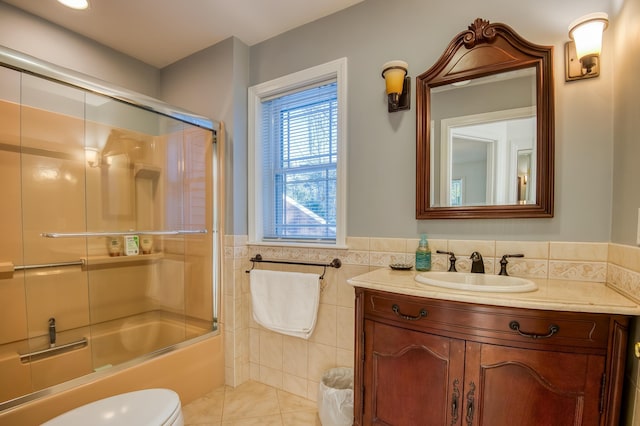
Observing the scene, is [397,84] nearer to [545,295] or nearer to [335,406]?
[545,295]

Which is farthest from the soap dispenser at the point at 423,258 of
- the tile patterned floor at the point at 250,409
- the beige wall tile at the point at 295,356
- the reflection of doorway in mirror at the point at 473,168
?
the tile patterned floor at the point at 250,409

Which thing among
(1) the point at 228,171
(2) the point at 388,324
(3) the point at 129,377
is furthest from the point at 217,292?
(2) the point at 388,324

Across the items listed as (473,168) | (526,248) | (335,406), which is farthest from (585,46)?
(335,406)

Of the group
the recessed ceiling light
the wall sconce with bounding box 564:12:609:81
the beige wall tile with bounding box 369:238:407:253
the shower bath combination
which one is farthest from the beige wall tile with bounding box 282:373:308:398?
the recessed ceiling light

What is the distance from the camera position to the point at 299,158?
2223 millimetres

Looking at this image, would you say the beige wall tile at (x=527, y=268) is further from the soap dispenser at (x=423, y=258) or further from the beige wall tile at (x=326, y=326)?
the beige wall tile at (x=326, y=326)

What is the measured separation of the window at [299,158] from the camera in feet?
6.50

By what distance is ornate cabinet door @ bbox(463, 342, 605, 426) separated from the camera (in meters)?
0.98

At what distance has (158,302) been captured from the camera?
2.34 m

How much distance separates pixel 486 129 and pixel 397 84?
1.68ft

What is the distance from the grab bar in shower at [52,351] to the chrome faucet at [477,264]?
243cm

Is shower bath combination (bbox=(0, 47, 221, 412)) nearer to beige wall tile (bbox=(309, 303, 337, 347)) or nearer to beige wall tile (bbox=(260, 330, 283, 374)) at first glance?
beige wall tile (bbox=(260, 330, 283, 374))

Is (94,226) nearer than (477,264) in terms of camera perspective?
No

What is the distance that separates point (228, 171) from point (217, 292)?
2.93ft
